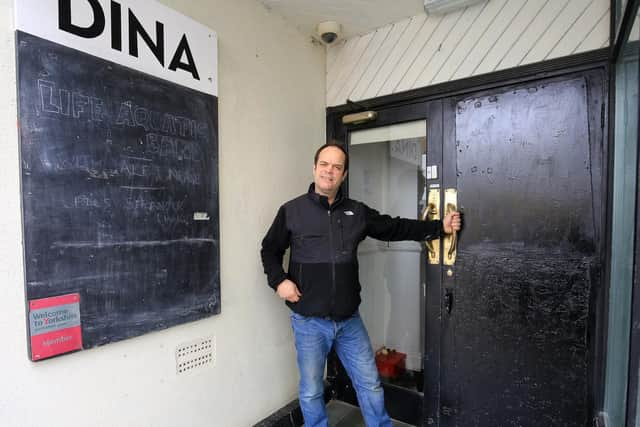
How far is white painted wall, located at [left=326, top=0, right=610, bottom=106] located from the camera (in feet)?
5.20

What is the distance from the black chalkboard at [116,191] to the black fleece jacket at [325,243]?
0.36m

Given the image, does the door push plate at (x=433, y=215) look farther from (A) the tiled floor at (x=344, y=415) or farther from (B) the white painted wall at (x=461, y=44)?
(A) the tiled floor at (x=344, y=415)

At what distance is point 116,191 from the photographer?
4.18ft

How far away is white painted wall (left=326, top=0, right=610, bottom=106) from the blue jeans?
145 cm

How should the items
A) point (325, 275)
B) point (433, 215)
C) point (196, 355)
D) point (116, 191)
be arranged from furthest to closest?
point (433, 215) → point (325, 275) → point (196, 355) → point (116, 191)

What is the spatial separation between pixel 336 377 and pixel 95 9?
2.40m

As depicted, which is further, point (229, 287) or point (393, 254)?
point (393, 254)

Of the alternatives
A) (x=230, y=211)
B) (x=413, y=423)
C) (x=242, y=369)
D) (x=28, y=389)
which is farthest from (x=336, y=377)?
(x=28, y=389)

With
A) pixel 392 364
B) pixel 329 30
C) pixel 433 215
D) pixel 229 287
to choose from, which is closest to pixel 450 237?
pixel 433 215

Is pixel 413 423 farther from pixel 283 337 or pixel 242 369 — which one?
pixel 242 369

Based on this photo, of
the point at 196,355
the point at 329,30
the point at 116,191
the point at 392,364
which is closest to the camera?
the point at 116,191

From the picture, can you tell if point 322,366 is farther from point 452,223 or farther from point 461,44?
point 461,44

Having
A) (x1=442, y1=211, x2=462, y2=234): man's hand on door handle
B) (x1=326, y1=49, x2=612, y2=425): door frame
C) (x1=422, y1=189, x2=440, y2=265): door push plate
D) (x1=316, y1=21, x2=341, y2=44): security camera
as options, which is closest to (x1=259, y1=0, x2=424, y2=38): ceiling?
(x1=316, y1=21, x2=341, y2=44): security camera

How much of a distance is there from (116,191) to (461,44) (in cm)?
186
